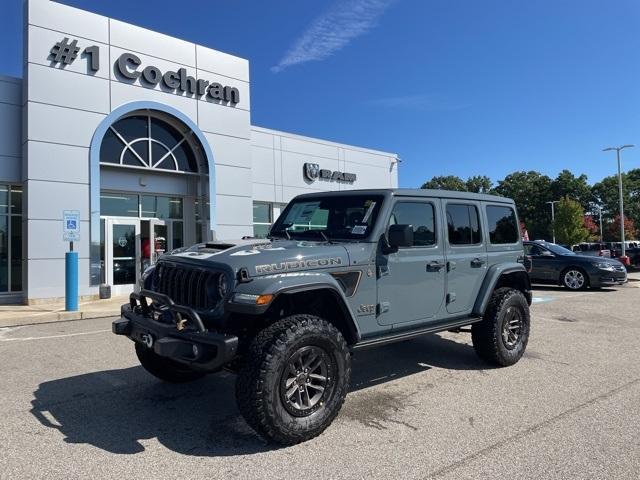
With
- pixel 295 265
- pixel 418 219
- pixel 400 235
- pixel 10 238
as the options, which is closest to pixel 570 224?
pixel 10 238

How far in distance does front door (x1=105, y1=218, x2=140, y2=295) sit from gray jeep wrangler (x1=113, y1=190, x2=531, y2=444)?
9.98 metres

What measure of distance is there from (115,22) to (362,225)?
1223cm

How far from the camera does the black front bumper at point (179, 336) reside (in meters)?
3.48

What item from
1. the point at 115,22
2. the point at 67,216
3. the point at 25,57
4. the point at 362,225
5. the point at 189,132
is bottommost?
the point at 362,225

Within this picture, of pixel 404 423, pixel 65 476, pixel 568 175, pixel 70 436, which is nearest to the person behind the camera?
pixel 65 476

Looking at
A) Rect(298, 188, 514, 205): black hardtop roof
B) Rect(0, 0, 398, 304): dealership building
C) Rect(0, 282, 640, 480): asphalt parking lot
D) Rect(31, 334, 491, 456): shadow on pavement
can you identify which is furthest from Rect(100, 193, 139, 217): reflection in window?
Rect(298, 188, 514, 205): black hardtop roof

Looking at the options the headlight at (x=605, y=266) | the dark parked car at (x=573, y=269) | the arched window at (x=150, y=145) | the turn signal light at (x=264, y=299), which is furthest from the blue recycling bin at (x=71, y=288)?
the headlight at (x=605, y=266)

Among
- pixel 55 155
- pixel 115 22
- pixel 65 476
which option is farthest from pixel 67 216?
pixel 65 476

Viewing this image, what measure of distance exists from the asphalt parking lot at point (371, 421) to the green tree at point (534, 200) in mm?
78735

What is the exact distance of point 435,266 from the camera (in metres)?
4.93

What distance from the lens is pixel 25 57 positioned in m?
12.4

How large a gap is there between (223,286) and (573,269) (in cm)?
1333

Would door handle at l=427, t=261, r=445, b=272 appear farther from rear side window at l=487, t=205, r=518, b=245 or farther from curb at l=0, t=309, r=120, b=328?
curb at l=0, t=309, r=120, b=328

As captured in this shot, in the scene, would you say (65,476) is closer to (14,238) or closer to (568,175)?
(14,238)
